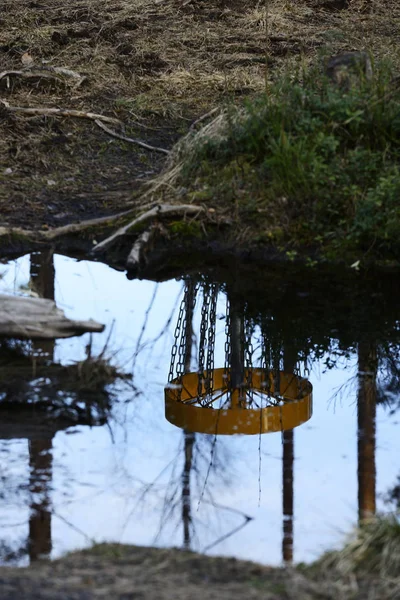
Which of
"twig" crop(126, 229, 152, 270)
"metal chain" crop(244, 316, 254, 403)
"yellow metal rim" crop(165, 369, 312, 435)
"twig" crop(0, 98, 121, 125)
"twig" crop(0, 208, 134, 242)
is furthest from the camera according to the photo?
"twig" crop(0, 98, 121, 125)

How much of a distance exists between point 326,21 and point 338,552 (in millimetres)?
10734

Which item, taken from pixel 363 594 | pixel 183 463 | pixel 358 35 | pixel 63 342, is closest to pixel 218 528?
pixel 183 463

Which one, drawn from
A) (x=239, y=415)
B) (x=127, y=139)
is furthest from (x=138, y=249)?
(x=127, y=139)

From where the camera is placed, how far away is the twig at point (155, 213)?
23.1 ft

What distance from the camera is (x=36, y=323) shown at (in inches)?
213

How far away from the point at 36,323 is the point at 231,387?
1.10 m

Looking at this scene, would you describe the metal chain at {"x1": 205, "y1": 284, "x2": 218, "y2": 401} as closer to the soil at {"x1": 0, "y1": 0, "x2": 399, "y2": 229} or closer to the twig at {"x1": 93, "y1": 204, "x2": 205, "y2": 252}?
the twig at {"x1": 93, "y1": 204, "x2": 205, "y2": 252}

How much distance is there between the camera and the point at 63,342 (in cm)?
568

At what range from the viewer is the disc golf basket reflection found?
4.87 m

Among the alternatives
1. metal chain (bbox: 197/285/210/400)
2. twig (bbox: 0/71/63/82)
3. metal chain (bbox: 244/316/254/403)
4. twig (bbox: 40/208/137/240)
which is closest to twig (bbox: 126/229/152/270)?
twig (bbox: 40/208/137/240)

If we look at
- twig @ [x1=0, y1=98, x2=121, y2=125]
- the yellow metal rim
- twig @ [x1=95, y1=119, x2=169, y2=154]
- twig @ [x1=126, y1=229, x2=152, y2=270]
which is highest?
twig @ [x1=0, y1=98, x2=121, y2=125]

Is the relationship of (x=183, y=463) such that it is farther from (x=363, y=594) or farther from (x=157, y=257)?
(x=157, y=257)

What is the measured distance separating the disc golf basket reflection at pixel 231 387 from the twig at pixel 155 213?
2.90 feet

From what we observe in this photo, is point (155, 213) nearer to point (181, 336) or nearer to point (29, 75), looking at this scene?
point (181, 336)
